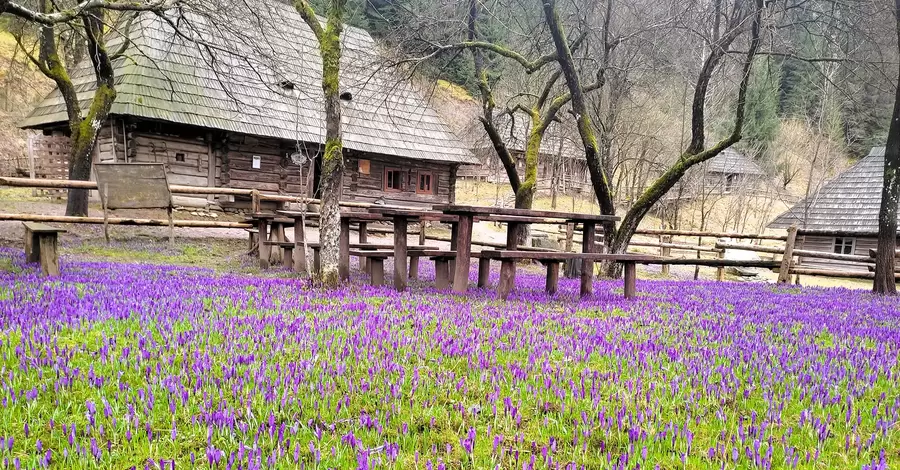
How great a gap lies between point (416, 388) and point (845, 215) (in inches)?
1346

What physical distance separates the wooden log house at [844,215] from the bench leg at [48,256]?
31376 millimetres

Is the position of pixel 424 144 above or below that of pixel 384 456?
above

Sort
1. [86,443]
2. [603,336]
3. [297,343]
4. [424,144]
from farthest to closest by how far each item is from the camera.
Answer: [424,144]
[603,336]
[297,343]
[86,443]

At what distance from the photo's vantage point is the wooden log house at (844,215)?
97.4ft

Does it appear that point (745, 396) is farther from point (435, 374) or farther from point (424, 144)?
point (424, 144)

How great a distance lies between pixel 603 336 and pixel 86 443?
414 cm

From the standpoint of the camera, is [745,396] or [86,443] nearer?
[86,443]

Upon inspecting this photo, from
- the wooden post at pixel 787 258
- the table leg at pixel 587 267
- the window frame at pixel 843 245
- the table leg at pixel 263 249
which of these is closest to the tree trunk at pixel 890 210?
the wooden post at pixel 787 258

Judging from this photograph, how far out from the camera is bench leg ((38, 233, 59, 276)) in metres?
8.15

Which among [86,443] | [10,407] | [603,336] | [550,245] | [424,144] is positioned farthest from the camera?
[424,144]

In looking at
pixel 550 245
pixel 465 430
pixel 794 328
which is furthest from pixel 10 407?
pixel 550 245

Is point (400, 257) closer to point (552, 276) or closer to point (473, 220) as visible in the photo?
point (473, 220)

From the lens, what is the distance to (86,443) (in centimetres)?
258

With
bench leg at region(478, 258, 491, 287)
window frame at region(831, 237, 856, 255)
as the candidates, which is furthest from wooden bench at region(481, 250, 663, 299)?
window frame at region(831, 237, 856, 255)
